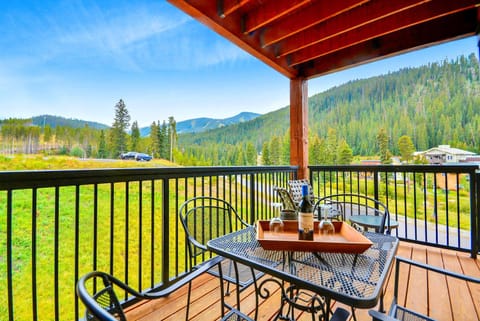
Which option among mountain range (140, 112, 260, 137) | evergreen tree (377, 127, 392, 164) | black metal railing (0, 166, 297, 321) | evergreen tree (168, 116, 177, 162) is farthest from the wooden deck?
mountain range (140, 112, 260, 137)

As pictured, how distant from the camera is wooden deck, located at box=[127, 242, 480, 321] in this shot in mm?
1644

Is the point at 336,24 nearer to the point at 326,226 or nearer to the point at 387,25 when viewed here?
the point at 387,25

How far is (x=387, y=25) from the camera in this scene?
107 inches

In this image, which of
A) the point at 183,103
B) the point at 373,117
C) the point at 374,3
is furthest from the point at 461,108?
the point at 183,103

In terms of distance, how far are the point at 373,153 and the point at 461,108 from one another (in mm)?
1279

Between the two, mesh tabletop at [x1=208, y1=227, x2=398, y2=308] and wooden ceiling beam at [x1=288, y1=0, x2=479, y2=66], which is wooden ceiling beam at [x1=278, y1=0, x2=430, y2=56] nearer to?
wooden ceiling beam at [x1=288, y1=0, x2=479, y2=66]

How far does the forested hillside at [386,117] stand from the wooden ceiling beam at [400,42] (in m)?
0.60

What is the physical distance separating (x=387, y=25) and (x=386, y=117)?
1.60 meters

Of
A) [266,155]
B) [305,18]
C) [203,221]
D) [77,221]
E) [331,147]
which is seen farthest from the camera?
[266,155]

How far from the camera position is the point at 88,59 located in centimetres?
465

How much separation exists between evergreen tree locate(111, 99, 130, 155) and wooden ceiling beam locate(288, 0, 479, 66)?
2984 millimetres

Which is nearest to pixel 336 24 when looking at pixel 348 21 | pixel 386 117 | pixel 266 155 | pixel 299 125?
pixel 348 21

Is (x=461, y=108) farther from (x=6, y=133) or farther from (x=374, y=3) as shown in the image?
(x=6, y=133)

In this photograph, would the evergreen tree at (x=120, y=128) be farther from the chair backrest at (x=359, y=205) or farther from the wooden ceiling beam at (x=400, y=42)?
the wooden ceiling beam at (x=400, y=42)
